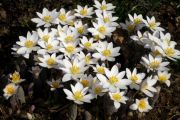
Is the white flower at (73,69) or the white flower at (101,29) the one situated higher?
the white flower at (101,29)

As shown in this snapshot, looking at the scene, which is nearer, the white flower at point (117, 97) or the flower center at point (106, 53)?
the white flower at point (117, 97)

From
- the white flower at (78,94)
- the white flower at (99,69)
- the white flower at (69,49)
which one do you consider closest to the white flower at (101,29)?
the white flower at (69,49)

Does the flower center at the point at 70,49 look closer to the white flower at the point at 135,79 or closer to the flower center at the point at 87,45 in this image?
the flower center at the point at 87,45

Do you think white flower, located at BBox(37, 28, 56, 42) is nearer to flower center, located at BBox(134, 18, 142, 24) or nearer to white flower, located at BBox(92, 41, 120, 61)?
white flower, located at BBox(92, 41, 120, 61)

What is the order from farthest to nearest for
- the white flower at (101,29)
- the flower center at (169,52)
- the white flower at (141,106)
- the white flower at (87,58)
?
the white flower at (101,29) < the flower center at (169,52) < the white flower at (87,58) < the white flower at (141,106)

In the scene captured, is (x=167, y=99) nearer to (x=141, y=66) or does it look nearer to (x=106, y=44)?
(x=141, y=66)

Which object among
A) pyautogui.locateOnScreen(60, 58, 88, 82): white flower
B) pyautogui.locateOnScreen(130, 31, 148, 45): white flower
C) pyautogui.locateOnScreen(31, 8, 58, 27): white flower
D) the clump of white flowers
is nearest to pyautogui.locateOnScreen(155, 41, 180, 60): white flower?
the clump of white flowers
